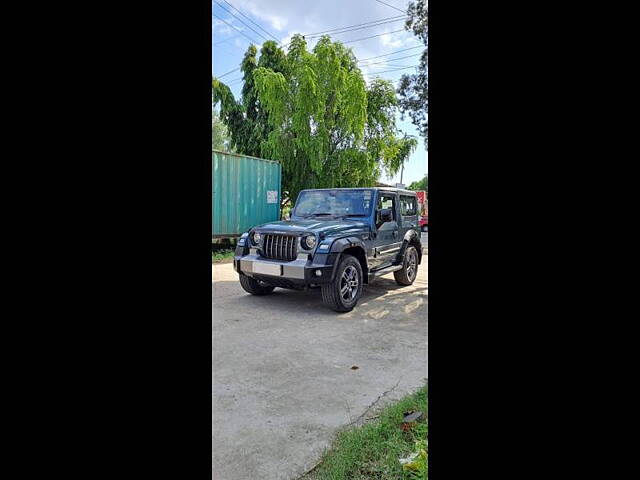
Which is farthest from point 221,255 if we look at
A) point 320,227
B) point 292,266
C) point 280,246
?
point 292,266

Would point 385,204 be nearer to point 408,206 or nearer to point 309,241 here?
point 408,206

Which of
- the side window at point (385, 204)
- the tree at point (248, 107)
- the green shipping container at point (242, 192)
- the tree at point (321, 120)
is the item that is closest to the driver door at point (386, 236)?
the side window at point (385, 204)

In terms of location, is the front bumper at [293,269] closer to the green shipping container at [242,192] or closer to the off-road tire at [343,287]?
the off-road tire at [343,287]

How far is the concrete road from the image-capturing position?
227 cm

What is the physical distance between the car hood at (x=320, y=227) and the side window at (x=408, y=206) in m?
1.30

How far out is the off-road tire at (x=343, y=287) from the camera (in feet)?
16.8

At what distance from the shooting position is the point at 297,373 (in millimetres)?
3322

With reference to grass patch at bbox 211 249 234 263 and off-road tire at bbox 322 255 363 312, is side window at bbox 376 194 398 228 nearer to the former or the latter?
off-road tire at bbox 322 255 363 312

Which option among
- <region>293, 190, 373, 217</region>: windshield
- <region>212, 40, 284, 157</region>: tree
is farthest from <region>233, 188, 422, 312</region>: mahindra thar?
<region>212, 40, 284, 157</region>: tree
